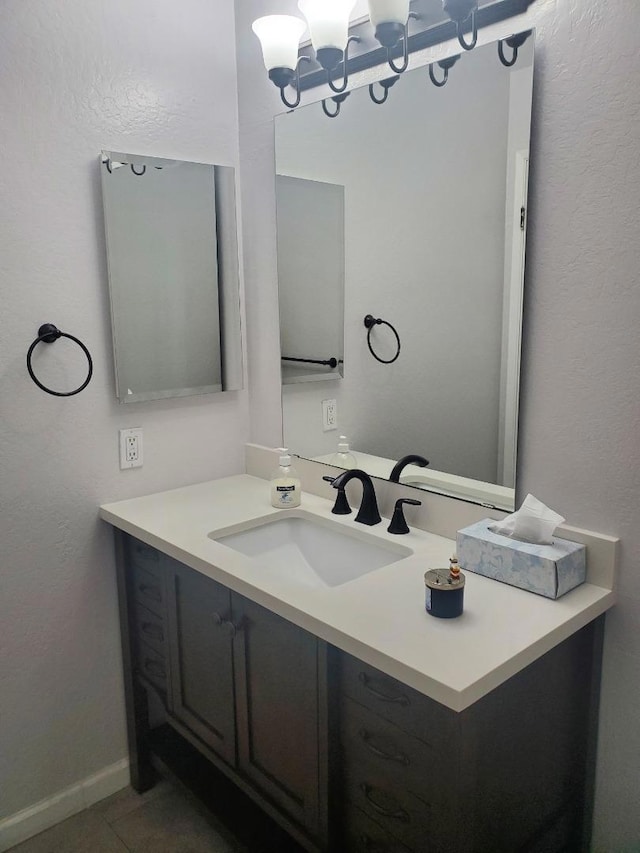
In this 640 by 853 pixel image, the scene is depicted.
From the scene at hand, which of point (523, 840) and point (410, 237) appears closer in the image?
point (523, 840)

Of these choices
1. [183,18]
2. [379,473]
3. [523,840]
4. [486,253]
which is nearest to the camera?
[523,840]

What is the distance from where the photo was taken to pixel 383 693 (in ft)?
4.10

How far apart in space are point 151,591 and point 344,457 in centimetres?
68

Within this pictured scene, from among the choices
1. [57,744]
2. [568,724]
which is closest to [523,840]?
[568,724]

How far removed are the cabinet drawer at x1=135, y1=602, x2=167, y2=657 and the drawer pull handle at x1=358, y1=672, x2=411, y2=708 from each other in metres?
0.80

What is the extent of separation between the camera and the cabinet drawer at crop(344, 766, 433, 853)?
1.21 m

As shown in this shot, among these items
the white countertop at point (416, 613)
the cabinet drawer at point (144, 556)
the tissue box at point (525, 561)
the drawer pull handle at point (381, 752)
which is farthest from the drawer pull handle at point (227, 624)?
the tissue box at point (525, 561)

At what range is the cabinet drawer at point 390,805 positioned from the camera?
121cm

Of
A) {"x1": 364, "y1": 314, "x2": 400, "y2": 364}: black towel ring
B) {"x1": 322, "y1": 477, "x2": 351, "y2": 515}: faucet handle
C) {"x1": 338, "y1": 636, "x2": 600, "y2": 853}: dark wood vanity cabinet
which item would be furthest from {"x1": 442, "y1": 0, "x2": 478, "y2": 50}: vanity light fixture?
{"x1": 338, "y1": 636, "x2": 600, "y2": 853}: dark wood vanity cabinet

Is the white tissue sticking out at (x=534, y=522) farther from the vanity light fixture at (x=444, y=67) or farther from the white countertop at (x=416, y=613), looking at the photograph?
the vanity light fixture at (x=444, y=67)

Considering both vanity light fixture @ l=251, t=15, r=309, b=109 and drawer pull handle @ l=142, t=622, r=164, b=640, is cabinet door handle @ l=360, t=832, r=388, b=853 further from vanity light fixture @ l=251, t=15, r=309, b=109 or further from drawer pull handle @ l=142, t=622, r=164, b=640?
vanity light fixture @ l=251, t=15, r=309, b=109

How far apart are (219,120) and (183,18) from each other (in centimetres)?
29

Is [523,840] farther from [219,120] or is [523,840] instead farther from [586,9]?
[219,120]

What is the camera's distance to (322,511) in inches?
75.4
